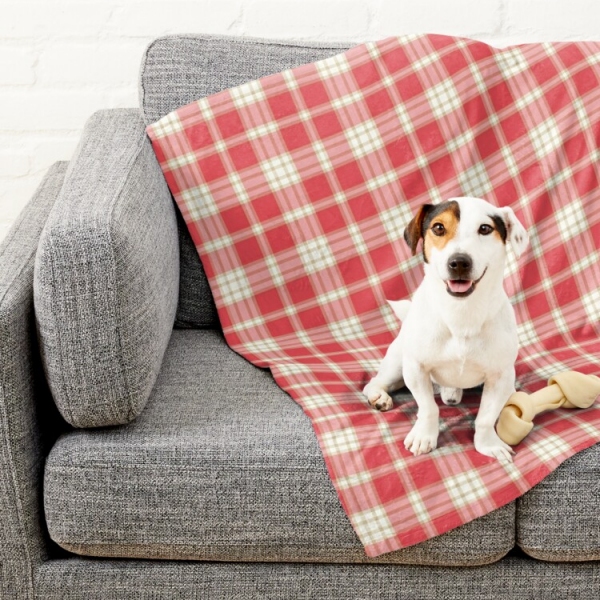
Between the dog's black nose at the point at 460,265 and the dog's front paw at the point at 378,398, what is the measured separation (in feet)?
1.02

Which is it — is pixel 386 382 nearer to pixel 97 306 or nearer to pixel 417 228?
pixel 417 228

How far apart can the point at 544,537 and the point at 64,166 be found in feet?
4.37

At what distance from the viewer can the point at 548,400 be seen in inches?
59.1

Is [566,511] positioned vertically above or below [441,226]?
below

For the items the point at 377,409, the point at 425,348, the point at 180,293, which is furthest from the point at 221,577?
the point at 180,293

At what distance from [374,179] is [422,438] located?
0.66 meters

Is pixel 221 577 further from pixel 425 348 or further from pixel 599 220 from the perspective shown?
pixel 599 220

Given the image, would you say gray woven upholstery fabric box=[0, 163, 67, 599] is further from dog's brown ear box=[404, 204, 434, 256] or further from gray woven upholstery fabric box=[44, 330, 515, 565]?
dog's brown ear box=[404, 204, 434, 256]

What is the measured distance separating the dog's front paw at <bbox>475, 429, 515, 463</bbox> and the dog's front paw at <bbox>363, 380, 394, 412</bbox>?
17cm

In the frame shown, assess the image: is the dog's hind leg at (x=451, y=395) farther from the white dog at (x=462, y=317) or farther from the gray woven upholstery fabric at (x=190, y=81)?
the gray woven upholstery fabric at (x=190, y=81)

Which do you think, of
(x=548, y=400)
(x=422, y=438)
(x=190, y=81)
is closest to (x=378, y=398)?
(x=422, y=438)

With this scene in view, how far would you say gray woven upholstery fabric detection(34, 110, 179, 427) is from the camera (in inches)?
53.1

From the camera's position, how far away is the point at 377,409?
5.03ft

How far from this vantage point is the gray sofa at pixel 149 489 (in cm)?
136
